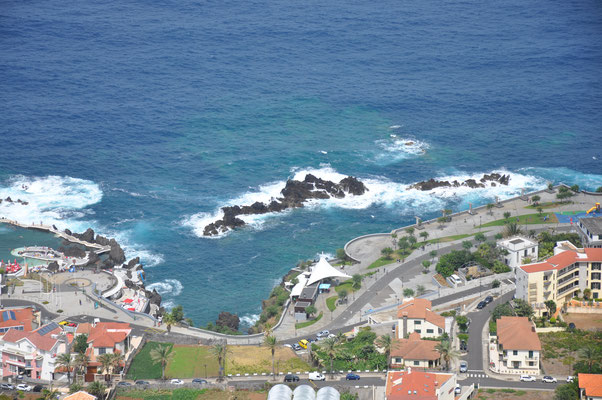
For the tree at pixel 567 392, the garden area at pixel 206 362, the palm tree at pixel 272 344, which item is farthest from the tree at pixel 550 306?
the palm tree at pixel 272 344

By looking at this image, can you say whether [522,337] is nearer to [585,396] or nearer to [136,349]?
[585,396]

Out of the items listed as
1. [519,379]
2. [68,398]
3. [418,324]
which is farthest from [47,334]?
[519,379]

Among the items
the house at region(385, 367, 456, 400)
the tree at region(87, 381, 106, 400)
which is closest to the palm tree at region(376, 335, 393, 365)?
the house at region(385, 367, 456, 400)

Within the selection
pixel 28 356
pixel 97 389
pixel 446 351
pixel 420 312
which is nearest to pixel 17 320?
pixel 28 356

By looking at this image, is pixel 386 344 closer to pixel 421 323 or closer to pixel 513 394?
pixel 421 323

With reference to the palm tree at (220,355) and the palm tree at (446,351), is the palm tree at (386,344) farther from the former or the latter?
the palm tree at (220,355)
